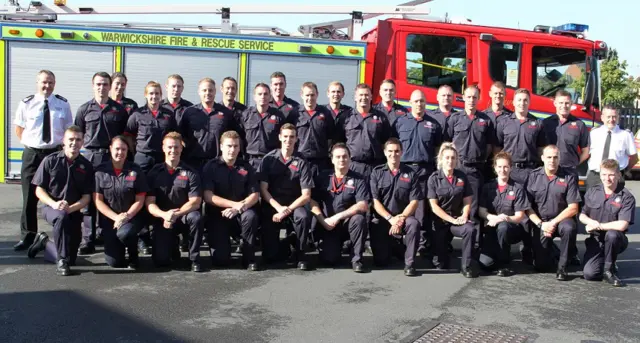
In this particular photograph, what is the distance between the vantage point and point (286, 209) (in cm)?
623

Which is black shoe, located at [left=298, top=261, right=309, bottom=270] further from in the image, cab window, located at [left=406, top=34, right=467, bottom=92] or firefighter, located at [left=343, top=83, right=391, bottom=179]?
cab window, located at [left=406, top=34, right=467, bottom=92]

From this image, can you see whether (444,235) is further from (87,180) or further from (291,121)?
(87,180)

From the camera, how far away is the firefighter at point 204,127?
684 centimetres

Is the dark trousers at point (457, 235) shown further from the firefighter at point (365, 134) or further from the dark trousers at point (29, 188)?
the dark trousers at point (29, 188)

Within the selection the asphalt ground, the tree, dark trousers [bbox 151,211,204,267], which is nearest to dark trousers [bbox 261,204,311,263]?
the asphalt ground

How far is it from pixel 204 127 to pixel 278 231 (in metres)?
1.40

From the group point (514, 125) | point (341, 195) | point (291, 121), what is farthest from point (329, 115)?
point (514, 125)

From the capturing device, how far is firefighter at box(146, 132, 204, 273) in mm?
6000

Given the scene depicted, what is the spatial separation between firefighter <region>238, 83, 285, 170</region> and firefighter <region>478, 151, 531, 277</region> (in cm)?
225

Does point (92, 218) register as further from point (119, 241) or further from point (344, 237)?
point (344, 237)

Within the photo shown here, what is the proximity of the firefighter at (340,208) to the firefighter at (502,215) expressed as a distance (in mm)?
1197

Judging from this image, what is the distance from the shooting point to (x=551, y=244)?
6.35m

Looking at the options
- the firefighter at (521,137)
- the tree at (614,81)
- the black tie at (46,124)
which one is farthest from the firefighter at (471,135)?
the tree at (614,81)

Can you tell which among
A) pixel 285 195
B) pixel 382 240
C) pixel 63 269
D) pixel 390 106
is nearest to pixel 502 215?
pixel 382 240
